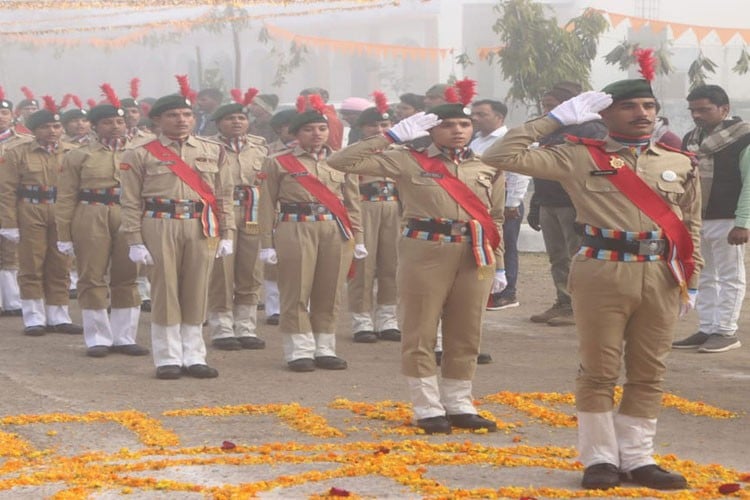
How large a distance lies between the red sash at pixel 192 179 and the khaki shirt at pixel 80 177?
4.35 ft

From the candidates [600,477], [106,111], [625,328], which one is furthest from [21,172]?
[600,477]

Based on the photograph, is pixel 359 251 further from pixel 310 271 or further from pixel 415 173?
pixel 415 173

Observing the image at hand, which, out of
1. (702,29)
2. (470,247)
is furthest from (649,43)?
(470,247)

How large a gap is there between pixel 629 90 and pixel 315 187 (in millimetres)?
4328

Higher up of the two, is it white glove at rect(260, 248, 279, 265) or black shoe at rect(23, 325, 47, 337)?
white glove at rect(260, 248, 279, 265)

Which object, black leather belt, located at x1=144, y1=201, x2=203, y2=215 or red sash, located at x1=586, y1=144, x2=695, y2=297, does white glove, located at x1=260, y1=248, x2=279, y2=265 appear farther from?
red sash, located at x1=586, y1=144, x2=695, y2=297

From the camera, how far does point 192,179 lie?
425 inches

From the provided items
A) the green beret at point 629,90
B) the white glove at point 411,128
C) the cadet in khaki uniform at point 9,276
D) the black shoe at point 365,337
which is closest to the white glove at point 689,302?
the green beret at point 629,90

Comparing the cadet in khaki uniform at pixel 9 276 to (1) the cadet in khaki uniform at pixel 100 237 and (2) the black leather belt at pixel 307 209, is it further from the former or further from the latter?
(2) the black leather belt at pixel 307 209

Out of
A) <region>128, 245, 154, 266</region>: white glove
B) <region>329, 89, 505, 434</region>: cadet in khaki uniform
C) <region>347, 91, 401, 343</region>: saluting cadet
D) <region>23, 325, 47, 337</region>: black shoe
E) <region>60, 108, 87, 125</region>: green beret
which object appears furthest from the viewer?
<region>60, 108, 87, 125</region>: green beret

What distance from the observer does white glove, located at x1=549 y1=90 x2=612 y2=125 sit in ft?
23.4

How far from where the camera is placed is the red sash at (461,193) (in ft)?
28.9

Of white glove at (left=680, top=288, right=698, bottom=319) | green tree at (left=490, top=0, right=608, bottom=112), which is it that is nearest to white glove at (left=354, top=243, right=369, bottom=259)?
white glove at (left=680, top=288, right=698, bottom=319)

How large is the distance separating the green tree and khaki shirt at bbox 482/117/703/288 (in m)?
13.4
